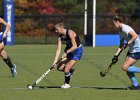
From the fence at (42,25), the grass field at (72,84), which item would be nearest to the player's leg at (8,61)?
the grass field at (72,84)

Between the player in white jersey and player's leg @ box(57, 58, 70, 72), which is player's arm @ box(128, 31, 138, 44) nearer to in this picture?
the player in white jersey

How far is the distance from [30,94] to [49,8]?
3730 cm

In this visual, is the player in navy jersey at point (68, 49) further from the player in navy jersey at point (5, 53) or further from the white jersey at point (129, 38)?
the player in navy jersey at point (5, 53)

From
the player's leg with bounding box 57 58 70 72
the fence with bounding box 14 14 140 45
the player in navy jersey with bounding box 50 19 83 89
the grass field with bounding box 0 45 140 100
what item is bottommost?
the fence with bounding box 14 14 140 45

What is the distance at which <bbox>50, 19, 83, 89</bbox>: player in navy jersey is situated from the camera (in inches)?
527

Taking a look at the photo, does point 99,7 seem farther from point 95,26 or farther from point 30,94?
point 30,94

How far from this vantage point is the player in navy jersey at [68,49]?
13383 millimetres

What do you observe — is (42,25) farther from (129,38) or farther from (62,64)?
(129,38)

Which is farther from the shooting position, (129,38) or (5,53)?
(5,53)

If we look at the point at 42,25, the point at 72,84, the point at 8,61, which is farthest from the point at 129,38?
the point at 42,25

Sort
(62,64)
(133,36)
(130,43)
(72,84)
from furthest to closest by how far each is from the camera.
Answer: (72,84)
(62,64)
(130,43)
(133,36)

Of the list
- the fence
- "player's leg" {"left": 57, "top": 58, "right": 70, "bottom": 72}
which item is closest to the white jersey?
"player's leg" {"left": 57, "top": 58, "right": 70, "bottom": 72}

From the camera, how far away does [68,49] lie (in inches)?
536

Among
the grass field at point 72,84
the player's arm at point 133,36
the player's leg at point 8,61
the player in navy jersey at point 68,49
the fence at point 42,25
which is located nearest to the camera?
the grass field at point 72,84
